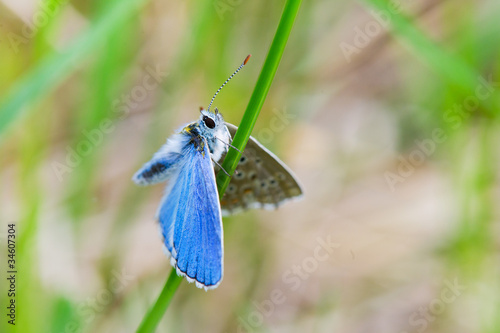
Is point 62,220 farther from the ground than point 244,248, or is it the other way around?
point 62,220

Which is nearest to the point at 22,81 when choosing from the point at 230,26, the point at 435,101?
the point at 230,26

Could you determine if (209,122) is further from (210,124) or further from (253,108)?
(253,108)

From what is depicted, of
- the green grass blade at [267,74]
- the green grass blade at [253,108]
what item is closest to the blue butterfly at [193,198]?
the green grass blade at [253,108]

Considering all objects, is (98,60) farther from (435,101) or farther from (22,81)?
(435,101)

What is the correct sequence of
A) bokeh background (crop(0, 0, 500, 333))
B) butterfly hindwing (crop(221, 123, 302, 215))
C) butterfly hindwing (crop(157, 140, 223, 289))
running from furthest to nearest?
1. bokeh background (crop(0, 0, 500, 333))
2. butterfly hindwing (crop(221, 123, 302, 215))
3. butterfly hindwing (crop(157, 140, 223, 289))

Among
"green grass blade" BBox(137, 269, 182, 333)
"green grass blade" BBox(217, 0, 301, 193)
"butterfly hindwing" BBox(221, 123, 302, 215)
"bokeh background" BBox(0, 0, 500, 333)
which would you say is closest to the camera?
"green grass blade" BBox(217, 0, 301, 193)

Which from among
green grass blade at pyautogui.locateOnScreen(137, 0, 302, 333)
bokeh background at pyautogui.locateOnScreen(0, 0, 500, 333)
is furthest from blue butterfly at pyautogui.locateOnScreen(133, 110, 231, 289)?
bokeh background at pyautogui.locateOnScreen(0, 0, 500, 333)

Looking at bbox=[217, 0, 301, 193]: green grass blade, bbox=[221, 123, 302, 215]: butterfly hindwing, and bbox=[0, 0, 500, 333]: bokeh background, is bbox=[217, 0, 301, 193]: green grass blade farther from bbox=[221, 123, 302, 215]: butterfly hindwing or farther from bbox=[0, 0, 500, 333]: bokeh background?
bbox=[0, 0, 500, 333]: bokeh background
